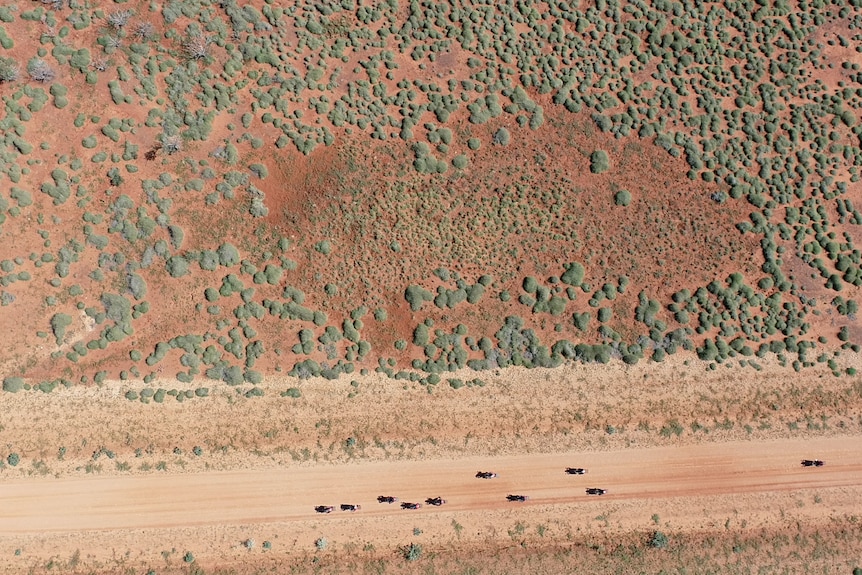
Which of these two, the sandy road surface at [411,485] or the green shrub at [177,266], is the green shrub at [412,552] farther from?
the green shrub at [177,266]

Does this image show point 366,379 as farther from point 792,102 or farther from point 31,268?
point 792,102

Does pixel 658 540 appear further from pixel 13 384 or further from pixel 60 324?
pixel 13 384

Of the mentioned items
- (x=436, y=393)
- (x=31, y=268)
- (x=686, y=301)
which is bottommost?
(x=436, y=393)

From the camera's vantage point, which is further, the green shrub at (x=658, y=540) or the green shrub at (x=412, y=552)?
the green shrub at (x=658, y=540)

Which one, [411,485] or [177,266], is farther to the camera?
[177,266]

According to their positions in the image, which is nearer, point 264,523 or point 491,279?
point 264,523

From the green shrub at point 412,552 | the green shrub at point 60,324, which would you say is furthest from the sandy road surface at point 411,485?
the green shrub at point 60,324

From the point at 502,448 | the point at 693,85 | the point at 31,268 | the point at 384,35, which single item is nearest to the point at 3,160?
the point at 31,268

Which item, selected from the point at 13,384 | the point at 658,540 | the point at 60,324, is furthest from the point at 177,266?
the point at 658,540

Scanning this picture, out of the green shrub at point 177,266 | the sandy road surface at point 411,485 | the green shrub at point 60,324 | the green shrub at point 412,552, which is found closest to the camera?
the sandy road surface at point 411,485
